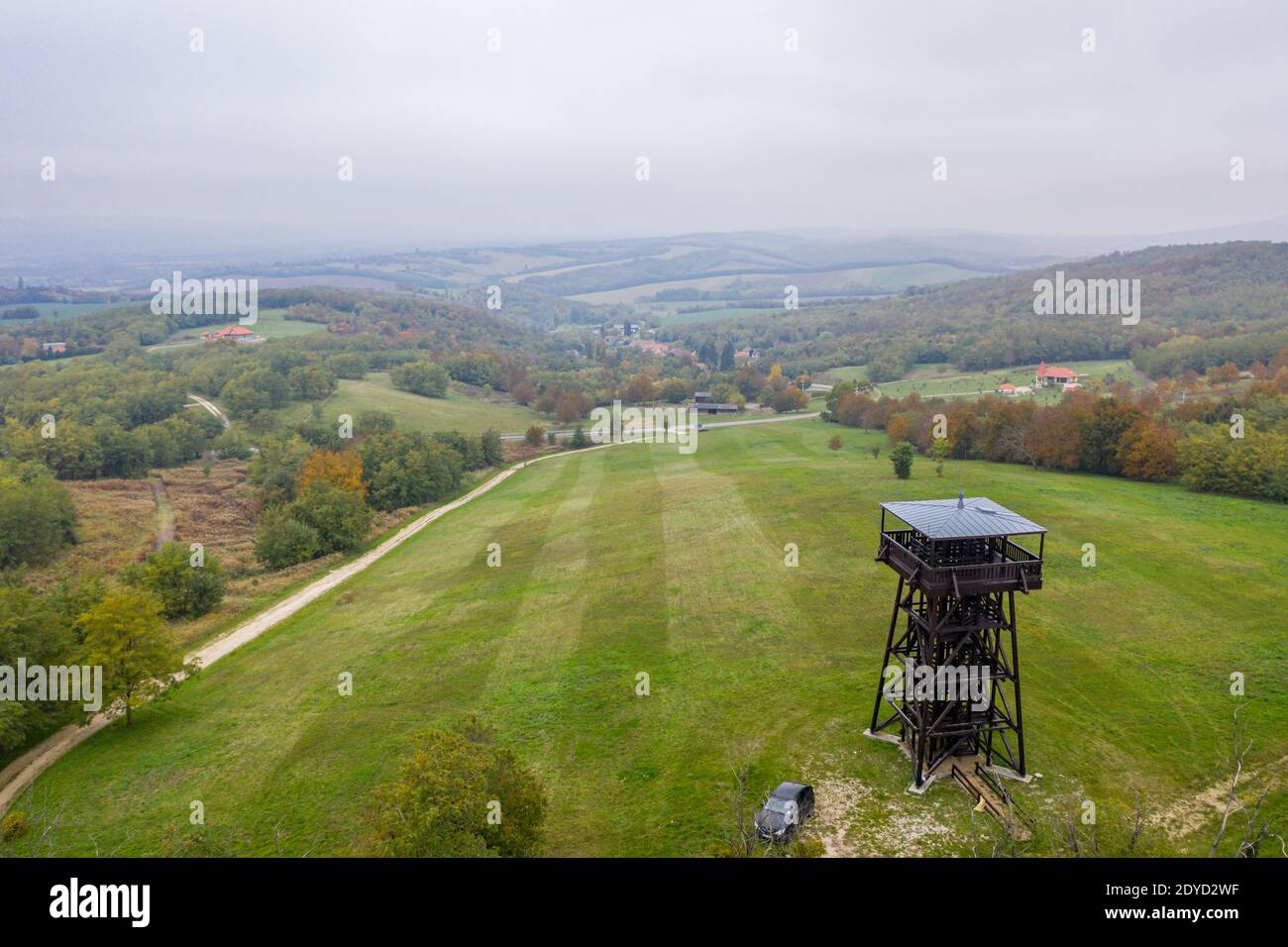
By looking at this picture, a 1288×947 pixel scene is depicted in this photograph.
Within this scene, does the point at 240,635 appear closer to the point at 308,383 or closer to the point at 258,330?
the point at 308,383

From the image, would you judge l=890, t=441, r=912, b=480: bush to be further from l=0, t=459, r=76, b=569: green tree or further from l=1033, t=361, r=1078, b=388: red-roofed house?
l=1033, t=361, r=1078, b=388: red-roofed house

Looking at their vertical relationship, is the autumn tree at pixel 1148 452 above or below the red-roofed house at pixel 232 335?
below

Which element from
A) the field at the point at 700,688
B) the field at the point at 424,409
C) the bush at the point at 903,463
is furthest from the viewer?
the field at the point at 424,409

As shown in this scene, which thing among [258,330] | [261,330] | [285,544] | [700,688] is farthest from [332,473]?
[261,330]

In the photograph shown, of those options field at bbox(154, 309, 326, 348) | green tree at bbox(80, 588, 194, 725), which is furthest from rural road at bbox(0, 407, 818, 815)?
field at bbox(154, 309, 326, 348)

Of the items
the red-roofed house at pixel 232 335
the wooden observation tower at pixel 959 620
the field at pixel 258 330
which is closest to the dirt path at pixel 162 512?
the wooden observation tower at pixel 959 620

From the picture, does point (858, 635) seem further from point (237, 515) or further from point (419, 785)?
point (237, 515)

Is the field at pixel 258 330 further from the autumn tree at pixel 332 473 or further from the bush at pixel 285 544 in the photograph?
the bush at pixel 285 544
